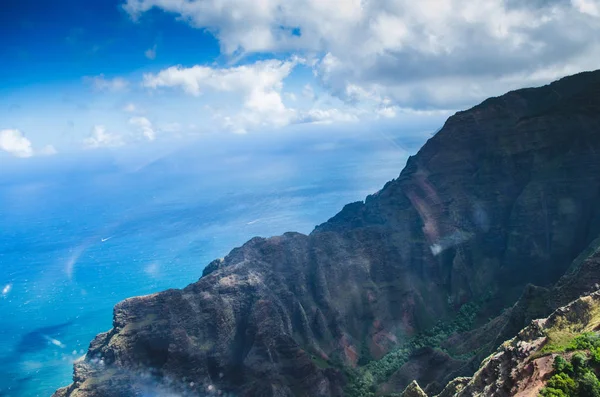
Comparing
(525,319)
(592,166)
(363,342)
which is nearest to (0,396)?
(363,342)

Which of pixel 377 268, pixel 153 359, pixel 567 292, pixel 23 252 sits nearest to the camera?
pixel 567 292

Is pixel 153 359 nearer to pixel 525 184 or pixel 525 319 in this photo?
pixel 525 319

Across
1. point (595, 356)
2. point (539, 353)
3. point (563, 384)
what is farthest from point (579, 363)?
point (539, 353)

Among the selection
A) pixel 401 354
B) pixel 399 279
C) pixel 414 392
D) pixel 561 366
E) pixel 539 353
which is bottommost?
pixel 401 354

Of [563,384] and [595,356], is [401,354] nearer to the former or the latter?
[595,356]

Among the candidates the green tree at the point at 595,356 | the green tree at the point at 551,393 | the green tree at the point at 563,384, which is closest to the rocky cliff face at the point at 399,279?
the green tree at the point at 595,356

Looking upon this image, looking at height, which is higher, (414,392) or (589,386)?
(589,386)

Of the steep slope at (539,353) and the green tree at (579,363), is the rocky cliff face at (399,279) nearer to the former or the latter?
the steep slope at (539,353)

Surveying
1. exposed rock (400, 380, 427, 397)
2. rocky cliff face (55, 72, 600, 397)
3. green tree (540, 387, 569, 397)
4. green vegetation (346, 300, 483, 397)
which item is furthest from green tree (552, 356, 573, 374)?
green vegetation (346, 300, 483, 397)

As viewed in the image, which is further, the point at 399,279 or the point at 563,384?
the point at 399,279
